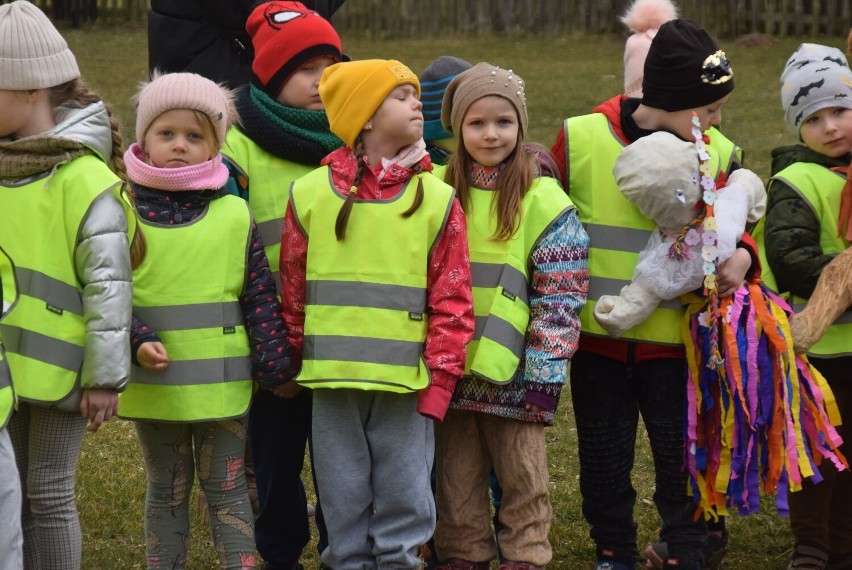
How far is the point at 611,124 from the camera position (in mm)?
4270

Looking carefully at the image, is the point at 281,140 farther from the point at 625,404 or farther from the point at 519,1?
the point at 519,1

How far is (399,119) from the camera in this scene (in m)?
3.85

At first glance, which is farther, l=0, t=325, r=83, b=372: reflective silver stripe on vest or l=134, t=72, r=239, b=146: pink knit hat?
l=134, t=72, r=239, b=146: pink knit hat

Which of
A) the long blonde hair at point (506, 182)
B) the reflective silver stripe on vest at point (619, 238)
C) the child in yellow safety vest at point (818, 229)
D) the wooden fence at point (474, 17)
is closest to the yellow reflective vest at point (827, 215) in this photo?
the child in yellow safety vest at point (818, 229)

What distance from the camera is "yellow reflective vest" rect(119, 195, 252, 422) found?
3773 millimetres

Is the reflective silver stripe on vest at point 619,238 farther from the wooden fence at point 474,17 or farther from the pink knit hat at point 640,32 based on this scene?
the wooden fence at point 474,17

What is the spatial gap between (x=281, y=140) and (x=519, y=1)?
16324 mm

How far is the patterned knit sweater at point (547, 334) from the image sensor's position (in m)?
3.98

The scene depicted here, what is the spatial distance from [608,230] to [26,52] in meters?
1.84

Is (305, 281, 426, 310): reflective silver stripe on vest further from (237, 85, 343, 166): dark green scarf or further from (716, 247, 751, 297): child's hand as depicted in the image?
(716, 247, 751, 297): child's hand

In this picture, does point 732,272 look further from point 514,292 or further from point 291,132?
point 291,132

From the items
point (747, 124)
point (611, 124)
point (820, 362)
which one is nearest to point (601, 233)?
point (611, 124)

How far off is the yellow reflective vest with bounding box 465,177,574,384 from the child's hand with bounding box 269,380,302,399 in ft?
1.72

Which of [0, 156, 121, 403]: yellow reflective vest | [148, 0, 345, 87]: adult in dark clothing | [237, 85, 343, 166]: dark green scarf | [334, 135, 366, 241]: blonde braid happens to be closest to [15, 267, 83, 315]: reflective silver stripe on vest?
[0, 156, 121, 403]: yellow reflective vest
